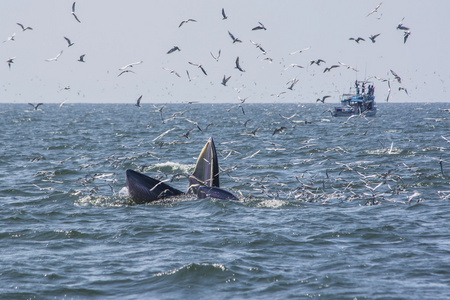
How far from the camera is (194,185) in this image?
1781 centimetres

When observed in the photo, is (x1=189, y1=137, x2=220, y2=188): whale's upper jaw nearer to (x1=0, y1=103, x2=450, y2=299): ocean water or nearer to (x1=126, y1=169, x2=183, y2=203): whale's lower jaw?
(x1=0, y1=103, x2=450, y2=299): ocean water

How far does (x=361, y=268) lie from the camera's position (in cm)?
1080

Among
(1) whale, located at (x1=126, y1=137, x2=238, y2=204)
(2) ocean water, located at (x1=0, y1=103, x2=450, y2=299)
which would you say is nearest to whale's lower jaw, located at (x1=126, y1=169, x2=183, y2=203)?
(1) whale, located at (x1=126, y1=137, x2=238, y2=204)

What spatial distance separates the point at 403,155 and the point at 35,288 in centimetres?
2512

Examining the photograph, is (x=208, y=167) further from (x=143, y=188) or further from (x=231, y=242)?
(x=231, y=242)

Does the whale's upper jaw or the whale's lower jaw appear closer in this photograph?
the whale's lower jaw

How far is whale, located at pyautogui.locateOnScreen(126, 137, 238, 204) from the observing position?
1777 cm

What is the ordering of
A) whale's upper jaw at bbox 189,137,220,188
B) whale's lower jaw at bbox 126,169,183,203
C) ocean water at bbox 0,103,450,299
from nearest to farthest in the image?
ocean water at bbox 0,103,450,299 < whale's lower jaw at bbox 126,169,183,203 < whale's upper jaw at bbox 189,137,220,188

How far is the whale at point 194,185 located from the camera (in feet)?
58.3

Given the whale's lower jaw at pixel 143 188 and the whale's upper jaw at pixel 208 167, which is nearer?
the whale's lower jaw at pixel 143 188

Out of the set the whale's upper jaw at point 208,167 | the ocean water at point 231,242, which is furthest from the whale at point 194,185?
the ocean water at point 231,242

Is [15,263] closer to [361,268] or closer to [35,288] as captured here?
[35,288]

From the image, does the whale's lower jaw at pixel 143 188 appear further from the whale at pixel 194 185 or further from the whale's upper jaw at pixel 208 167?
the whale's upper jaw at pixel 208 167

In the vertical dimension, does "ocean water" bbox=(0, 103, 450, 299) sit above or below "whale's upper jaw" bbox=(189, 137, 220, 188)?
below
